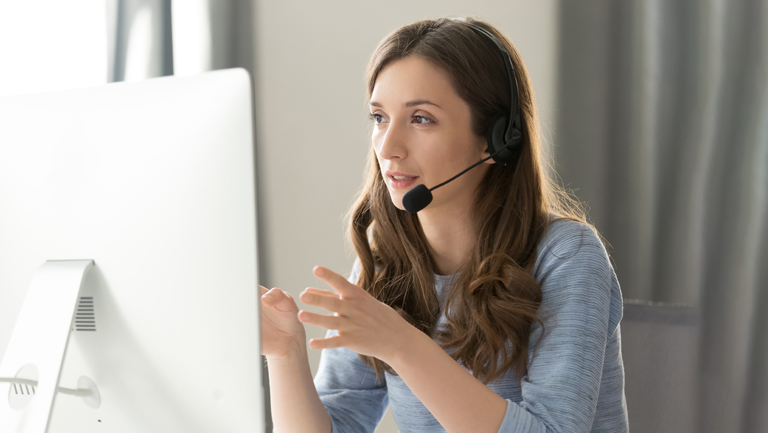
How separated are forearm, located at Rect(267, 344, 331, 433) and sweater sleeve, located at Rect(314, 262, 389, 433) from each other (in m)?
0.10

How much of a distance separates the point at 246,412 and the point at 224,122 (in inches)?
10.6

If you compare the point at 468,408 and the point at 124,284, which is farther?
the point at 468,408

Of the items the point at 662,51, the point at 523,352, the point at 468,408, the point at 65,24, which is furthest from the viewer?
the point at 65,24

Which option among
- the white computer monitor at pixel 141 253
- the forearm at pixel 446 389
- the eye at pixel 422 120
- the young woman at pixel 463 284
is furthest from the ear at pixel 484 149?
the white computer monitor at pixel 141 253

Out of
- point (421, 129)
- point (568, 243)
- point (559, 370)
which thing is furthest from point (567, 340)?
point (421, 129)

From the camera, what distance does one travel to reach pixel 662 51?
57.4 inches

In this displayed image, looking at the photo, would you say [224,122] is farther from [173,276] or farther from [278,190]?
[278,190]

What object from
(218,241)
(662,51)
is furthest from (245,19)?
(218,241)

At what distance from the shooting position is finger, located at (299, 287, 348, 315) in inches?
24.1

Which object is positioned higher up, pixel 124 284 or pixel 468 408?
pixel 124 284

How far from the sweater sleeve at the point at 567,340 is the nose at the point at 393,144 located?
301 mm

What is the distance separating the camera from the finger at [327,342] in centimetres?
64

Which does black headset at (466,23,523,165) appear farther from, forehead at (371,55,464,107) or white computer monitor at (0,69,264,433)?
white computer monitor at (0,69,264,433)

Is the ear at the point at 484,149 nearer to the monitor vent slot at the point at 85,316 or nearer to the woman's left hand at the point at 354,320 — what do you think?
the woman's left hand at the point at 354,320
